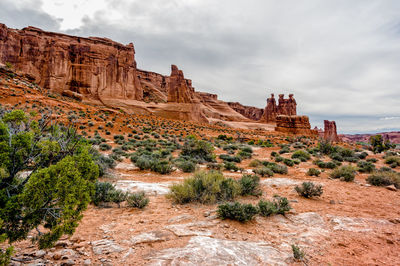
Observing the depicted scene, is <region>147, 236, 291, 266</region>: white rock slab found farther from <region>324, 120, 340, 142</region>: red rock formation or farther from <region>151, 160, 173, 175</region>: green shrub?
<region>324, 120, 340, 142</region>: red rock formation

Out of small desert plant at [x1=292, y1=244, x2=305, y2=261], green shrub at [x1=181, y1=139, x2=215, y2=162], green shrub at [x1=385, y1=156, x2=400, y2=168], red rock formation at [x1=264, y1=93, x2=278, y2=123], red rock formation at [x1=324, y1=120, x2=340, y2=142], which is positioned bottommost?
small desert plant at [x1=292, y1=244, x2=305, y2=261]

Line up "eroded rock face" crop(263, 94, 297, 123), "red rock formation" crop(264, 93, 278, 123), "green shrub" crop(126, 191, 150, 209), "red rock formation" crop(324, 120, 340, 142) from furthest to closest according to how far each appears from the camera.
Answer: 1. "red rock formation" crop(264, 93, 278, 123)
2. "eroded rock face" crop(263, 94, 297, 123)
3. "red rock formation" crop(324, 120, 340, 142)
4. "green shrub" crop(126, 191, 150, 209)

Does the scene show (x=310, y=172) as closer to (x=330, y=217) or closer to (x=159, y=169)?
(x=330, y=217)

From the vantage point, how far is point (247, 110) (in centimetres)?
13412

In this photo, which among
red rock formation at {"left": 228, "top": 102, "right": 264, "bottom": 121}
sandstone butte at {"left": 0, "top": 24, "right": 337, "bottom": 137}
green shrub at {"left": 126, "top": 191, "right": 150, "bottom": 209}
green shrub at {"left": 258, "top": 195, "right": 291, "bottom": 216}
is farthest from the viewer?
red rock formation at {"left": 228, "top": 102, "right": 264, "bottom": 121}

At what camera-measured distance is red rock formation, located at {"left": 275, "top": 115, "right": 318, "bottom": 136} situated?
182ft

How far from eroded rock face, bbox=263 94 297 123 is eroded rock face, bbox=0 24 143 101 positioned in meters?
65.2

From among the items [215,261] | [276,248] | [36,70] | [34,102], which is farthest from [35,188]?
[36,70]

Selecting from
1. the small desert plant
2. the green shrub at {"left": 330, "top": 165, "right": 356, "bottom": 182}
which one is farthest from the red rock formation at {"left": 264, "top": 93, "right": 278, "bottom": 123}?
the small desert plant

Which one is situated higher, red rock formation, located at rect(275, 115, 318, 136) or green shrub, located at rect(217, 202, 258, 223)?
red rock formation, located at rect(275, 115, 318, 136)

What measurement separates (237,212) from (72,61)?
59.7 meters

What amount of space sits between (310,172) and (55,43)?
60.8m

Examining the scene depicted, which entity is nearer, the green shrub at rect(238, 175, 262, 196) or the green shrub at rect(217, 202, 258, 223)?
the green shrub at rect(217, 202, 258, 223)

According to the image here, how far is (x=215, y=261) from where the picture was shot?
253 cm
